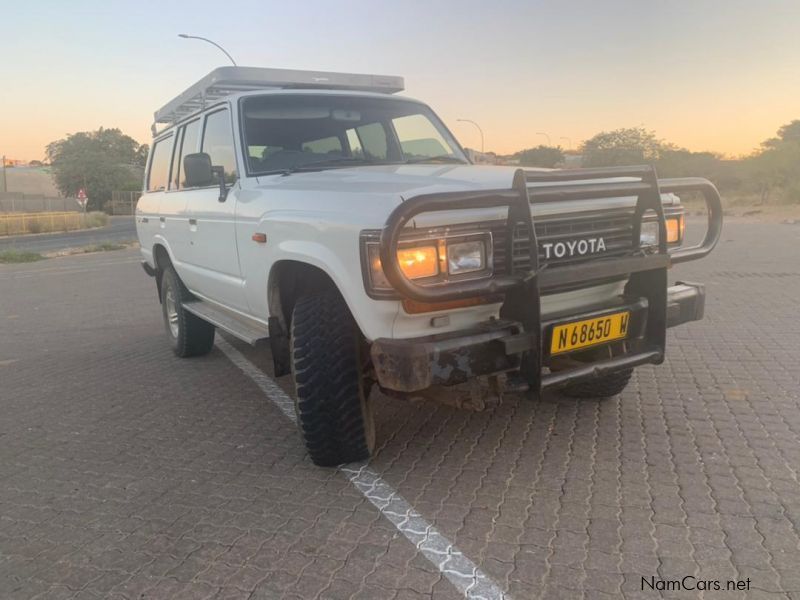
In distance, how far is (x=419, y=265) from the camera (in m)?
2.63

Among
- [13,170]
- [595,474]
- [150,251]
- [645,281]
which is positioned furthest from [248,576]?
[13,170]

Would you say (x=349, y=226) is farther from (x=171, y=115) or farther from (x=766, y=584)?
(x=171, y=115)

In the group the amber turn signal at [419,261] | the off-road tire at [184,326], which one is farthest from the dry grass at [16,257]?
the amber turn signal at [419,261]

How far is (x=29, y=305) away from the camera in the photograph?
9.81 meters

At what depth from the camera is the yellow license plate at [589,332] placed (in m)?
2.86

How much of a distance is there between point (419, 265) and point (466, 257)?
0.23 metres

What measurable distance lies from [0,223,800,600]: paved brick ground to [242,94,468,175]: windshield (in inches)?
66.9

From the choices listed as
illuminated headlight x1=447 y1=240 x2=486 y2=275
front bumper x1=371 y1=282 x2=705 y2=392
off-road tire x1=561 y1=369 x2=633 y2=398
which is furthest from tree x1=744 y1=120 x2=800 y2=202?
illuminated headlight x1=447 y1=240 x2=486 y2=275

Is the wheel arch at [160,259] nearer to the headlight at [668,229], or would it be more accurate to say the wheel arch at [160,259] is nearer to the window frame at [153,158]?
the window frame at [153,158]

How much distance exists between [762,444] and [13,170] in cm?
10612

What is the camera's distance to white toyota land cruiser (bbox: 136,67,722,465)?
2.65 meters

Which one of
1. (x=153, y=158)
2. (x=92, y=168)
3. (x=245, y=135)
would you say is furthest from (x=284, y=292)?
(x=92, y=168)

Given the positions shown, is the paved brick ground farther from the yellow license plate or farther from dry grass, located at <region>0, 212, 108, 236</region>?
dry grass, located at <region>0, 212, 108, 236</region>

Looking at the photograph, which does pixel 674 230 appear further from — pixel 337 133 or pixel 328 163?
pixel 337 133
